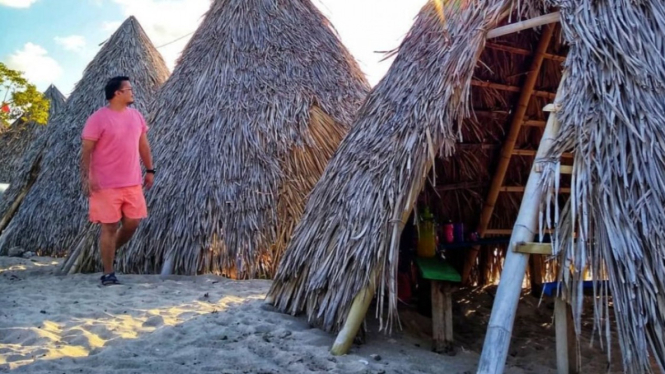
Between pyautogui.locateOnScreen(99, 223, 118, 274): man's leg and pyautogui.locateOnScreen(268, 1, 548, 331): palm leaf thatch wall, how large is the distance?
175 centimetres

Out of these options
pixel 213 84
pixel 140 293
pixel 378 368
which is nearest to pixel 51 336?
pixel 140 293

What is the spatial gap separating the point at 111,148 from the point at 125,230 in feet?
2.28

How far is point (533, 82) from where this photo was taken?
4918 mm

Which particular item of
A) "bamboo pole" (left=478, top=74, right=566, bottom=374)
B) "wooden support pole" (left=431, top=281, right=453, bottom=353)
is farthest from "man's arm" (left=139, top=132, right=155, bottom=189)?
"bamboo pole" (left=478, top=74, right=566, bottom=374)

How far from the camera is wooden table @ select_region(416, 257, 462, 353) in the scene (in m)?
3.82

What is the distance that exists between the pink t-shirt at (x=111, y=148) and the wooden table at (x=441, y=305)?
260 cm

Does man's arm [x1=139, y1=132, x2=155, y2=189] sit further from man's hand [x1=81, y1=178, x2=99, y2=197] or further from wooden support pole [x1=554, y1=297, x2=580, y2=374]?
wooden support pole [x1=554, y1=297, x2=580, y2=374]

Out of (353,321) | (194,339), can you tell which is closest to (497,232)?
(353,321)

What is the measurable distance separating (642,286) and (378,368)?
1272mm

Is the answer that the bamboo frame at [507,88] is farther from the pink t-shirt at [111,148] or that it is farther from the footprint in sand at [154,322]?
the pink t-shirt at [111,148]

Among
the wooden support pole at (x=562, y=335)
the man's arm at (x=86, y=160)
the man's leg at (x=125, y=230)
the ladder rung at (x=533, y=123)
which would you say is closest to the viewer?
the wooden support pole at (x=562, y=335)

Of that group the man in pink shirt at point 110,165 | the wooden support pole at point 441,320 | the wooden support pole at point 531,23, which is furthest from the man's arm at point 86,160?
the wooden support pole at point 531,23

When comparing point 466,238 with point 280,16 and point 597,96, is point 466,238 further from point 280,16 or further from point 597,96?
point 280,16

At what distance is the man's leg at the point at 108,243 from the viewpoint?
5.25 meters
